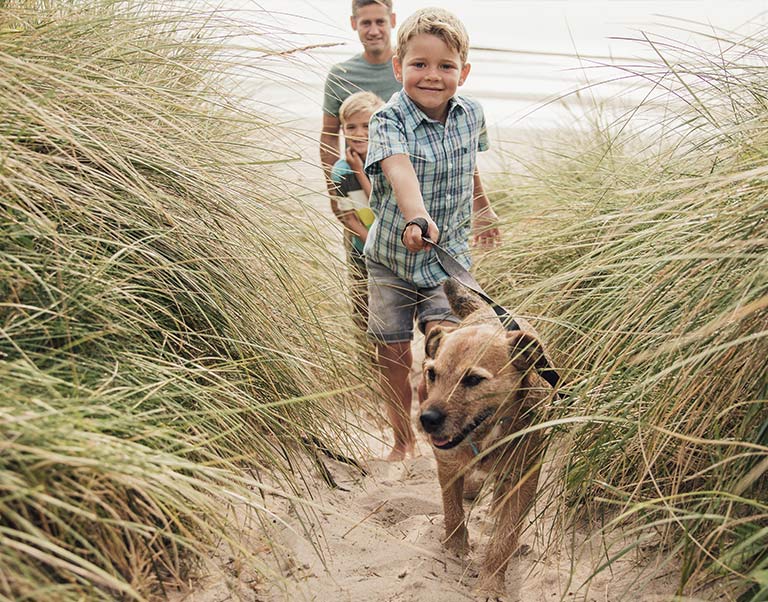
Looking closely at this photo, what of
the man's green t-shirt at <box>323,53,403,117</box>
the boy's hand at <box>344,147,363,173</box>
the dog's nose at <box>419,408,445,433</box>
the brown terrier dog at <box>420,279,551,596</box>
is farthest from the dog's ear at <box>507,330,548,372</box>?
the man's green t-shirt at <box>323,53,403,117</box>

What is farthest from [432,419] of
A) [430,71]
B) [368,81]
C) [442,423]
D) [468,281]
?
[368,81]

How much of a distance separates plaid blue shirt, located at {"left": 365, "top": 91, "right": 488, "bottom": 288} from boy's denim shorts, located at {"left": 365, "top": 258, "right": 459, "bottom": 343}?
0.05 meters

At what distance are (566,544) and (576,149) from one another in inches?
136

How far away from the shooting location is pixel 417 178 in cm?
447

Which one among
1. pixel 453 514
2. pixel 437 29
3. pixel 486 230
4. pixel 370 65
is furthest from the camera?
pixel 370 65

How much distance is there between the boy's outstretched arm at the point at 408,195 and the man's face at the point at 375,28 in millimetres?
1981

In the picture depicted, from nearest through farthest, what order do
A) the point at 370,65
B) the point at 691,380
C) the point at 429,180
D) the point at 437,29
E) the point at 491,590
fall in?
the point at 691,380, the point at 491,590, the point at 437,29, the point at 429,180, the point at 370,65

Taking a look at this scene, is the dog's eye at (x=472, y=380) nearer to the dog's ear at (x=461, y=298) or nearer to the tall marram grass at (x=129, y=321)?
the tall marram grass at (x=129, y=321)

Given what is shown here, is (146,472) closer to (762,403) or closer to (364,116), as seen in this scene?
(762,403)

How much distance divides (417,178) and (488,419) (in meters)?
1.54

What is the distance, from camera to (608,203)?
13.8 ft

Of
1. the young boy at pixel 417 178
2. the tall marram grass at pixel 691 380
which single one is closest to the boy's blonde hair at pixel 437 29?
the young boy at pixel 417 178

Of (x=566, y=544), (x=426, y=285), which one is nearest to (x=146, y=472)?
(x=566, y=544)

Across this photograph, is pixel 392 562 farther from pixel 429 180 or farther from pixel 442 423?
pixel 429 180
